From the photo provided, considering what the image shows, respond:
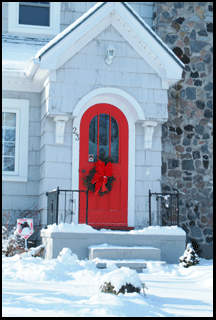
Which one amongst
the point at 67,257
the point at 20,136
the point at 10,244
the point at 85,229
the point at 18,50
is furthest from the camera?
the point at 18,50

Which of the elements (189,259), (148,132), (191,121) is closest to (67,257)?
(189,259)

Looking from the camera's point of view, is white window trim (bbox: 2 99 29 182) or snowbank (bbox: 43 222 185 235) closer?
snowbank (bbox: 43 222 185 235)

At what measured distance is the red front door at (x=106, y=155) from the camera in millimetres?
8781

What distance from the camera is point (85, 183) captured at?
8.64 m

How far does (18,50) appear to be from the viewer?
32.5ft

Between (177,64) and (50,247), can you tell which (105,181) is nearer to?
(50,247)

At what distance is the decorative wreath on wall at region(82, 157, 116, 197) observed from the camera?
8.64 m

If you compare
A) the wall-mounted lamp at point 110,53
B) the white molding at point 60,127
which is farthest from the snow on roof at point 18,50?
the wall-mounted lamp at point 110,53

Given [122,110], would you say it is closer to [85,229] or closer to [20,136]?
[20,136]

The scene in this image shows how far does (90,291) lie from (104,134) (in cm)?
450

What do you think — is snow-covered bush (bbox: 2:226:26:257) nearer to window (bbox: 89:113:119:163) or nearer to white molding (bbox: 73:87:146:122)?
window (bbox: 89:113:119:163)

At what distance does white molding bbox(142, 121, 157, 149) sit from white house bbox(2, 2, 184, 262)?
2 centimetres

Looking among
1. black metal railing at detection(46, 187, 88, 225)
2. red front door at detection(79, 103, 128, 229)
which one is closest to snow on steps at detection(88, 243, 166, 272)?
black metal railing at detection(46, 187, 88, 225)

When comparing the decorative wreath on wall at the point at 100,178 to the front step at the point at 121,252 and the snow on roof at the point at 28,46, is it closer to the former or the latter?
the front step at the point at 121,252
